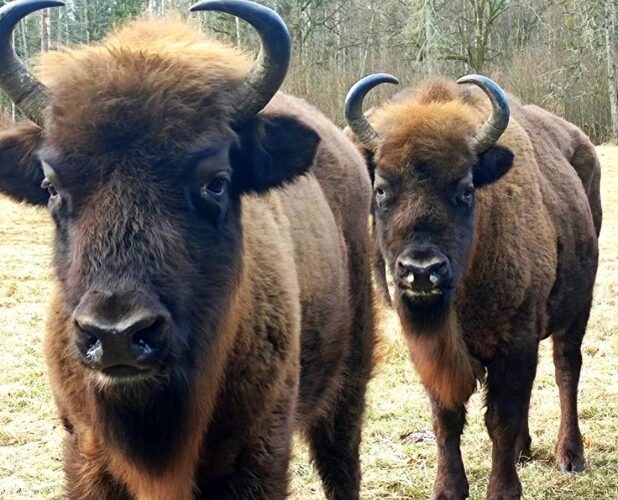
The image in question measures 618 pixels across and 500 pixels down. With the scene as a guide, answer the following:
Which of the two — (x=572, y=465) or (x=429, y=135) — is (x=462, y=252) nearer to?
(x=429, y=135)

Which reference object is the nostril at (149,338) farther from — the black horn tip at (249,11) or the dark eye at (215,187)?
the black horn tip at (249,11)

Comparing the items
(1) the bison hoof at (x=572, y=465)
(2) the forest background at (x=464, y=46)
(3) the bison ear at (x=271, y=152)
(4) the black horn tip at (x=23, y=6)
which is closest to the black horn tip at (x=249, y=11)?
(3) the bison ear at (x=271, y=152)

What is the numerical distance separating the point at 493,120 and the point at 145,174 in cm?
343

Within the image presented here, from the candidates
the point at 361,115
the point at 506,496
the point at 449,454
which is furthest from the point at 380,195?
the point at 506,496

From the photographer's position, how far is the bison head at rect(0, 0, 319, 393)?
2734 mm

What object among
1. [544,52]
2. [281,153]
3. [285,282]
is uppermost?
[281,153]

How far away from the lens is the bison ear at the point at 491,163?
5793 mm

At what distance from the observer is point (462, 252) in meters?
5.55

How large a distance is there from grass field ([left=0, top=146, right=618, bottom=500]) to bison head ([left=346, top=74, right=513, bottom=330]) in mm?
932

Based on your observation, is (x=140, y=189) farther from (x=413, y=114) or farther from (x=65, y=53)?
(x=413, y=114)

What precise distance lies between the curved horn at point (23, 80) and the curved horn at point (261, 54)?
1.85ft

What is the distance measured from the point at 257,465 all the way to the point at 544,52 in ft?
117

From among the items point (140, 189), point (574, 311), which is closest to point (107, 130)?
point (140, 189)

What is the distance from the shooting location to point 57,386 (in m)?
3.44
